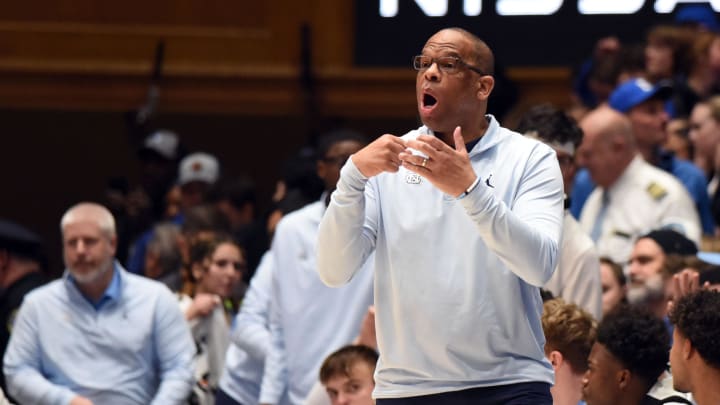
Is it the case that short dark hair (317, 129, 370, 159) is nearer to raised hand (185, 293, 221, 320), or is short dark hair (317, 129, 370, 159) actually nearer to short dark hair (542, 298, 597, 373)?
raised hand (185, 293, 221, 320)

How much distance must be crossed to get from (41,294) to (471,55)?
3572 mm

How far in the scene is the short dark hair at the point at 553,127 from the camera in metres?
6.38

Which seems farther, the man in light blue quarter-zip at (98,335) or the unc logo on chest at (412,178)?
the man in light blue quarter-zip at (98,335)

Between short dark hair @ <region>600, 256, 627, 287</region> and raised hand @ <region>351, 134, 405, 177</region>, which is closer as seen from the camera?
raised hand @ <region>351, 134, 405, 177</region>

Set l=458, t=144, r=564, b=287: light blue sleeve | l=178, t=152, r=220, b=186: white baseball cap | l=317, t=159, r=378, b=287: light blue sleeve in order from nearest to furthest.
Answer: l=458, t=144, r=564, b=287: light blue sleeve, l=317, t=159, r=378, b=287: light blue sleeve, l=178, t=152, r=220, b=186: white baseball cap

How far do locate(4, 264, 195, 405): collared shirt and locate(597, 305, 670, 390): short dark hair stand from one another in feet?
7.80

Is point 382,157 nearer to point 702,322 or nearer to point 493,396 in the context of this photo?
point 493,396

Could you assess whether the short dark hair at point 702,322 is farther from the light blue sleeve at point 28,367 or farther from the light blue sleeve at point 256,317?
the light blue sleeve at point 28,367

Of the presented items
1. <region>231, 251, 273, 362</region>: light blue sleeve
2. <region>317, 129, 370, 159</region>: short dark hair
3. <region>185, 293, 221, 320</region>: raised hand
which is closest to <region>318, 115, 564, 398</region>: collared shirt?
<region>317, 129, 370, 159</region>: short dark hair

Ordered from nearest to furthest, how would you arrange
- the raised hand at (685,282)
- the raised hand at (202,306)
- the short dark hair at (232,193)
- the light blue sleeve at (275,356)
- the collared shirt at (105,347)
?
1. the raised hand at (685,282)
2. the light blue sleeve at (275,356)
3. the collared shirt at (105,347)
4. the raised hand at (202,306)
5. the short dark hair at (232,193)

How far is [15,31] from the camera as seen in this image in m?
11.3

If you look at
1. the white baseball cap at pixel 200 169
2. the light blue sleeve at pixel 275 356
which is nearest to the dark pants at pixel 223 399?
the light blue sleeve at pixel 275 356

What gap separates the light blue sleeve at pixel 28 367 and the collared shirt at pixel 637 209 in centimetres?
271

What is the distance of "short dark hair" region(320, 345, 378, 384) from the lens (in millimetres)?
6410
